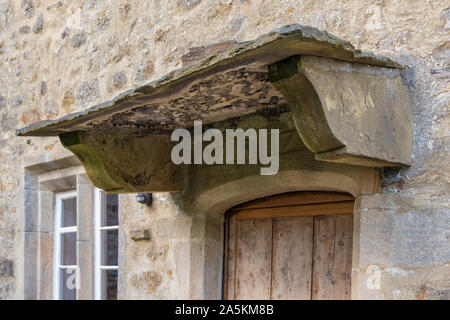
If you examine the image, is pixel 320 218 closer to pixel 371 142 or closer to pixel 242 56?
pixel 371 142

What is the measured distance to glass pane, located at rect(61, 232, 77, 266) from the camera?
4875 mm

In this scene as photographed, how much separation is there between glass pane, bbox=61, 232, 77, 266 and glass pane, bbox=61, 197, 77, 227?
10cm

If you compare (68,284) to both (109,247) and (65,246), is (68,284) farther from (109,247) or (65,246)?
(109,247)

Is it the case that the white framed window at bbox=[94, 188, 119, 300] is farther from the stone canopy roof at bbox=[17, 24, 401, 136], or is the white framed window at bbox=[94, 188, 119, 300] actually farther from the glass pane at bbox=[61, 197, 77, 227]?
the stone canopy roof at bbox=[17, 24, 401, 136]

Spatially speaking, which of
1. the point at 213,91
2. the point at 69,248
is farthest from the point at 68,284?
the point at 213,91

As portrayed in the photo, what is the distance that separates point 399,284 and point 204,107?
1.21 metres

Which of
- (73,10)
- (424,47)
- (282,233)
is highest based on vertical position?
(73,10)

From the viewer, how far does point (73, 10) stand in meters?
4.46

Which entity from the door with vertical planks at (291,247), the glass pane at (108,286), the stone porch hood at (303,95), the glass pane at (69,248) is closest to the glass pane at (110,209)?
the glass pane at (108,286)

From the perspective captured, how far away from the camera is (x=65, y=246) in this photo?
4953 millimetres

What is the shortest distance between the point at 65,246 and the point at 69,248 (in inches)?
2.0

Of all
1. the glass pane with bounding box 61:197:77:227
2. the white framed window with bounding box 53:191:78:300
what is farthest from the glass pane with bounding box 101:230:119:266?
the glass pane with bounding box 61:197:77:227

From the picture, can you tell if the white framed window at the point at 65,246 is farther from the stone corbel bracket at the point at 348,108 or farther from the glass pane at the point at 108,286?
the stone corbel bracket at the point at 348,108
